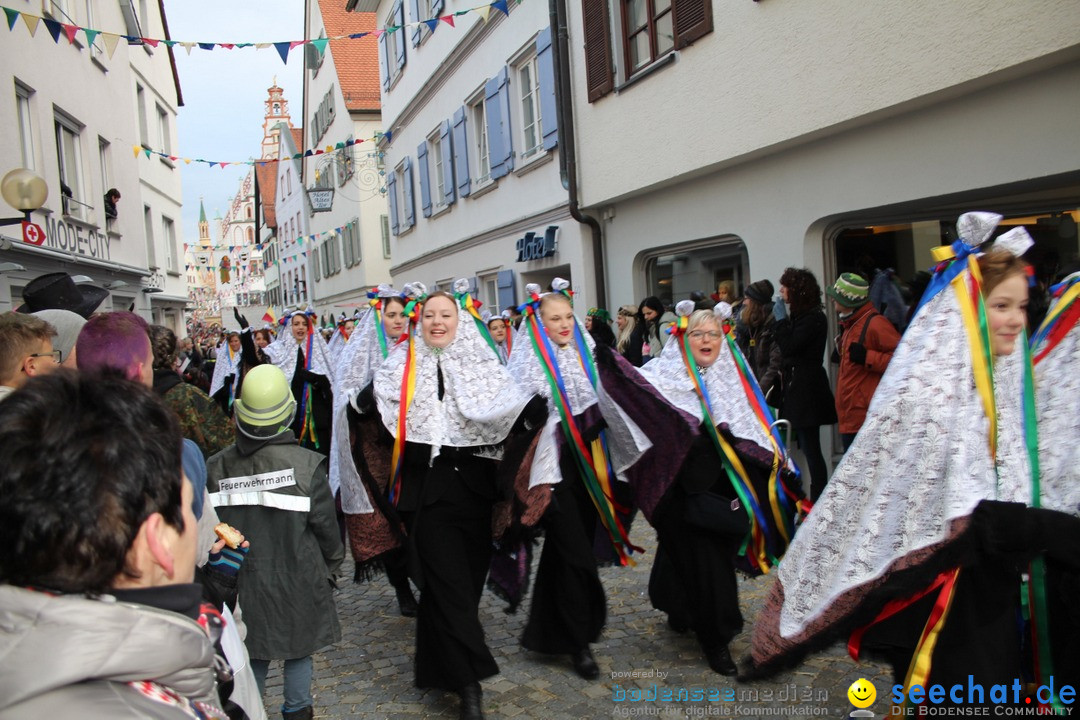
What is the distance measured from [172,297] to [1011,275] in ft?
75.6

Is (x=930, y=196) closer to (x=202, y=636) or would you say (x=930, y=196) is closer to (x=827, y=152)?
(x=827, y=152)

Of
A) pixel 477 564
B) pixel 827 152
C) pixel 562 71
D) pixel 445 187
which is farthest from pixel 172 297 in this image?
pixel 477 564

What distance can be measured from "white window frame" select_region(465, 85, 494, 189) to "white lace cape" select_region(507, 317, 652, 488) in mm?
10688

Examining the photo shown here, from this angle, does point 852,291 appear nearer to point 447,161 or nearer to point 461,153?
point 461,153

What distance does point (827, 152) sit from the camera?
7551 millimetres

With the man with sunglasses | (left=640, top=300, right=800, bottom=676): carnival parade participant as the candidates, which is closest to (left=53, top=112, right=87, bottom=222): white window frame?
the man with sunglasses

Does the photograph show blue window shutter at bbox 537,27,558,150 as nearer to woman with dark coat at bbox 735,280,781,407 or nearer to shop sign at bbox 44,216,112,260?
woman with dark coat at bbox 735,280,781,407

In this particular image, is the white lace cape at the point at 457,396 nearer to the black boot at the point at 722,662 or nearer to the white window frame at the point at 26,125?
the black boot at the point at 722,662

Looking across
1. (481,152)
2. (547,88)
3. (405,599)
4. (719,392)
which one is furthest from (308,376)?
(481,152)

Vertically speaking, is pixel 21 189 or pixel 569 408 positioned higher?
pixel 21 189

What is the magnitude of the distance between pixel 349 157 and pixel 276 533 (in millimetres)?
24456

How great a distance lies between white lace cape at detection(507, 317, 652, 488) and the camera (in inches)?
167

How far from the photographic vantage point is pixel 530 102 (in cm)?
1324

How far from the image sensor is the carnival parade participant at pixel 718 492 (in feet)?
13.6
